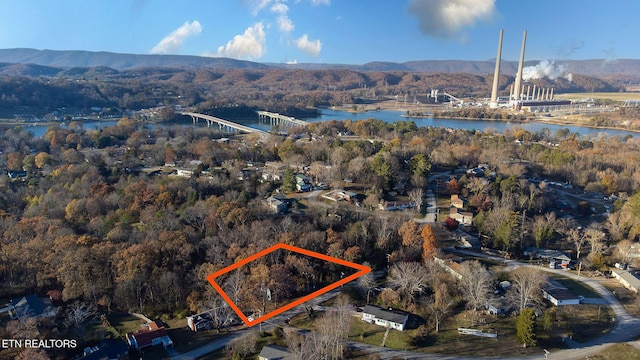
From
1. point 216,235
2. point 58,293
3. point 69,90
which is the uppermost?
point 69,90

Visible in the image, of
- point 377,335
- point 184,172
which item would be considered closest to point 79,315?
point 377,335

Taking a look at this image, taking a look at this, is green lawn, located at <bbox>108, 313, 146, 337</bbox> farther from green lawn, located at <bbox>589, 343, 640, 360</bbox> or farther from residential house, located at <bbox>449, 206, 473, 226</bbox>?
residential house, located at <bbox>449, 206, 473, 226</bbox>

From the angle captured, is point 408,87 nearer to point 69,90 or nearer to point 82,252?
point 69,90

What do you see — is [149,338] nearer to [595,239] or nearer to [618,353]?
[618,353]

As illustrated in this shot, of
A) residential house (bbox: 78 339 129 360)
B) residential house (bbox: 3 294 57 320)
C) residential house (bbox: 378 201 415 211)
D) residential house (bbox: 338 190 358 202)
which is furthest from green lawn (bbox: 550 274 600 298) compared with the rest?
residential house (bbox: 3 294 57 320)

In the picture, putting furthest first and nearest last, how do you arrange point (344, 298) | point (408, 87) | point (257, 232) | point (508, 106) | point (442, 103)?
point (408, 87), point (442, 103), point (508, 106), point (257, 232), point (344, 298)

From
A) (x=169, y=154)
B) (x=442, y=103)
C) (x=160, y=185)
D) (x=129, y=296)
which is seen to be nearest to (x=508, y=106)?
(x=442, y=103)
